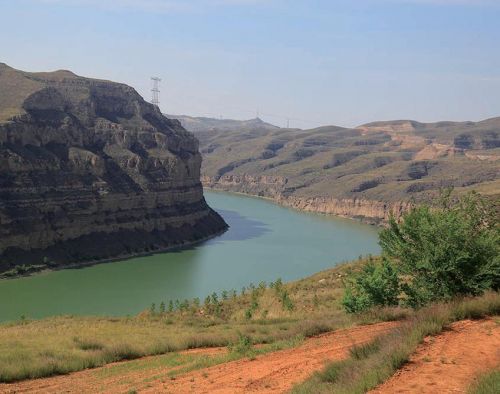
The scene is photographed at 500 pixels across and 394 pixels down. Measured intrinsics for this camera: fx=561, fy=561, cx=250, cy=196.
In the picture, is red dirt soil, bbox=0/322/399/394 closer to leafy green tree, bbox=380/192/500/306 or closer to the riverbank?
leafy green tree, bbox=380/192/500/306

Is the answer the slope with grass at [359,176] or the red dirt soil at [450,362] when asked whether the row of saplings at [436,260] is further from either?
the slope with grass at [359,176]

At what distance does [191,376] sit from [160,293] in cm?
3883

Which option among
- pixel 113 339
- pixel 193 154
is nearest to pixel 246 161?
pixel 193 154

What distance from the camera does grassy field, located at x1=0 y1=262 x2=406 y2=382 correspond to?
16172mm

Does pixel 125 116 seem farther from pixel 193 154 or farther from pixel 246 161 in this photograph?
pixel 246 161

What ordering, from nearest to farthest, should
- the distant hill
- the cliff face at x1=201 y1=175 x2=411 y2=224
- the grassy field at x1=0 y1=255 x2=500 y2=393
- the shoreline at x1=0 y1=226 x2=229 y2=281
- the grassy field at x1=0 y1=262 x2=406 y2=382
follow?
the grassy field at x1=0 y1=255 x2=500 y2=393 < the grassy field at x1=0 y1=262 x2=406 y2=382 < the shoreline at x1=0 y1=226 x2=229 y2=281 < the cliff face at x1=201 y1=175 x2=411 y2=224 < the distant hill

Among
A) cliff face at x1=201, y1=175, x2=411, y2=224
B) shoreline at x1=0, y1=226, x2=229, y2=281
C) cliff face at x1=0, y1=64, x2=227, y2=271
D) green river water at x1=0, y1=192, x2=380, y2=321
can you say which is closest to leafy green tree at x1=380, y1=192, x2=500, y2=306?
green river water at x1=0, y1=192, x2=380, y2=321

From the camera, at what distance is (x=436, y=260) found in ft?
53.2

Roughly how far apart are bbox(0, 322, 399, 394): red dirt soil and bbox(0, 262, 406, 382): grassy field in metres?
0.86

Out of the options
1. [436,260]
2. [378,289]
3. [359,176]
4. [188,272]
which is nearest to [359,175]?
[359,176]

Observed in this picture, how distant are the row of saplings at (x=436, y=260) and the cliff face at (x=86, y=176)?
157 feet

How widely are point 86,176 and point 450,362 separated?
6941 cm

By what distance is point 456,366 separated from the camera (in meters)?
10.5

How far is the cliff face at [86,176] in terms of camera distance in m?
64.5
